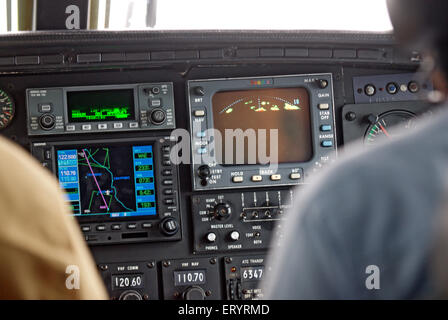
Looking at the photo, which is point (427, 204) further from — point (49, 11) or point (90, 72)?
point (49, 11)

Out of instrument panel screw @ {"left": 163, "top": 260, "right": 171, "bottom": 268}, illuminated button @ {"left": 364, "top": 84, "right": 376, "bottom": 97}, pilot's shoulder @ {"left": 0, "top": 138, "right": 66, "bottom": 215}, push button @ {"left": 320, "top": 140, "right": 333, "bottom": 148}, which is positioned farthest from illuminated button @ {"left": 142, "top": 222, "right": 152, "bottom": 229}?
pilot's shoulder @ {"left": 0, "top": 138, "right": 66, "bottom": 215}

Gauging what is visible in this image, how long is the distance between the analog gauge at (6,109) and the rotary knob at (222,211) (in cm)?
109

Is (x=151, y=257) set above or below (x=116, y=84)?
below

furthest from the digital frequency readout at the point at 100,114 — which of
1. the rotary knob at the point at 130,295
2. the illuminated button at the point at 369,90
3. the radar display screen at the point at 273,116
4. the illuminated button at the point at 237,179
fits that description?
the illuminated button at the point at 369,90

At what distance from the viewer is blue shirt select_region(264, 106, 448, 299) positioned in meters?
0.83

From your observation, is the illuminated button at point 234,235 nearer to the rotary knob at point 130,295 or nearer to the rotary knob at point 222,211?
the rotary knob at point 222,211

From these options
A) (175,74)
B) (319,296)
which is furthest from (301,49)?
(319,296)

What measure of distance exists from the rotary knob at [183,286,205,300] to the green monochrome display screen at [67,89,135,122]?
2.91 feet

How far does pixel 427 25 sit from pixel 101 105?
286cm

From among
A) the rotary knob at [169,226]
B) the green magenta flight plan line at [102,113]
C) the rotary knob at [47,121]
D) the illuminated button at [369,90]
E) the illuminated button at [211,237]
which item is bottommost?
the illuminated button at [211,237]

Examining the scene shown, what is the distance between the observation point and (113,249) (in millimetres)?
3631

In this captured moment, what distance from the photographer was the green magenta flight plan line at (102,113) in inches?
142

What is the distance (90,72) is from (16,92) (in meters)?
0.37

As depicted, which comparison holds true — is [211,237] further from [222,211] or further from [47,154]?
[47,154]
